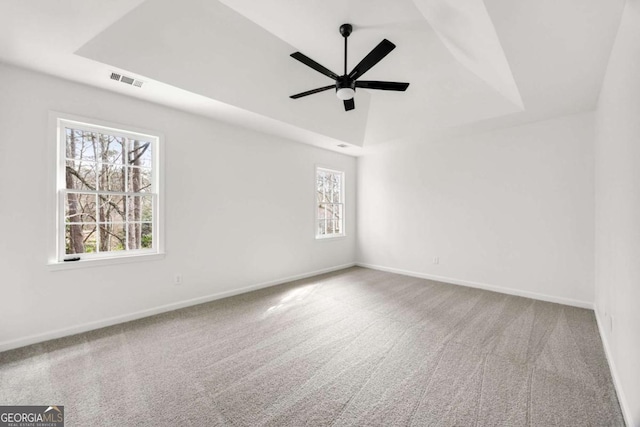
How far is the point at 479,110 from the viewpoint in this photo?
12.2ft

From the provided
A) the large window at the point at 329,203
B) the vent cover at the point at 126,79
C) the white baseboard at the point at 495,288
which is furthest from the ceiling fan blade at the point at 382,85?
the white baseboard at the point at 495,288

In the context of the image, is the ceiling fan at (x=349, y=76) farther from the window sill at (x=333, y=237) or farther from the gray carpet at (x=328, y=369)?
the window sill at (x=333, y=237)

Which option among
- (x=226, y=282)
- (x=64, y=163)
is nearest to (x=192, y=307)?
(x=226, y=282)

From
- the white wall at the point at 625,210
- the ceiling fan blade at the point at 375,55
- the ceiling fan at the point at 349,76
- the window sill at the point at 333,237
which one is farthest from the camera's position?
the window sill at the point at 333,237

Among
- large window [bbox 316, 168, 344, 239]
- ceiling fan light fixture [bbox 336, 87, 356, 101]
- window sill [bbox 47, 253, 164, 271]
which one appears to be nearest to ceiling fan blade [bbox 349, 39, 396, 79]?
ceiling fan light fixture [bbox 336, 87, 356, 101]

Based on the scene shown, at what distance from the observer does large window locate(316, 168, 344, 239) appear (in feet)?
18.5

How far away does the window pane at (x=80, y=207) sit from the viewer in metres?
2.86

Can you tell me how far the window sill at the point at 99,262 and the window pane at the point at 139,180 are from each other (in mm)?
818

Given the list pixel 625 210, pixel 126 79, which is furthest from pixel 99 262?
pixel 625 210

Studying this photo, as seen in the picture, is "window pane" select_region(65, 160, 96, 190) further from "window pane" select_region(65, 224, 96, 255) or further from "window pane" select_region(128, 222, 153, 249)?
"window pane" select_region(128, 222, 153, 249)

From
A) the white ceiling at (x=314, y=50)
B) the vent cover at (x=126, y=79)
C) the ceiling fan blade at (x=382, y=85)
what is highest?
the white ceiling at (x=314, y=50)

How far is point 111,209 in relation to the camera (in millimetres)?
3125

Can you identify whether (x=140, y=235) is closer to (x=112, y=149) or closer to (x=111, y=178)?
(x=111, y=178)

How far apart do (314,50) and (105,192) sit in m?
2.95
